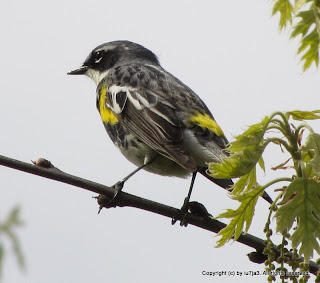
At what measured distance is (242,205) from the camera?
8.86 ft

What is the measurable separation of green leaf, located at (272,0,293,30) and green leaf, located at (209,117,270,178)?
466 mm

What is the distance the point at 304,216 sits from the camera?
8.24ft

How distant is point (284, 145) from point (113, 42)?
5.44 metres

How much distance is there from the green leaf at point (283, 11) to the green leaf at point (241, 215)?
2.35 ft

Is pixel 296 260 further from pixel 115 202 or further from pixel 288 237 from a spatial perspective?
pixel 115 202

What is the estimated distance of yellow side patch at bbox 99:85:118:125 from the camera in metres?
6.02

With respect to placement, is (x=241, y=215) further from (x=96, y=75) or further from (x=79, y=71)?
(x=79, y=71)

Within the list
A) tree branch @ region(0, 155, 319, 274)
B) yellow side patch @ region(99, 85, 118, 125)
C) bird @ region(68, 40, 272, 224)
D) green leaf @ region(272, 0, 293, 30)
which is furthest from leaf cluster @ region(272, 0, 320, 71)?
yellow side patch @ region(99, 85, 118, 125)

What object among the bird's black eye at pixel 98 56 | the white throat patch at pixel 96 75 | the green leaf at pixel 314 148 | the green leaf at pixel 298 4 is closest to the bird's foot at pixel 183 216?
the green leaf at pixel 314 148

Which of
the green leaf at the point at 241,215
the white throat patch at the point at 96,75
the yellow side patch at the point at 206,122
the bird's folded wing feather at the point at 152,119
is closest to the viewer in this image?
the green leaf at the point at 241,215

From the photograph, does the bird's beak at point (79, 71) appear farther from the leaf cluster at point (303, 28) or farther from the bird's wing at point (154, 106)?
the leaf cluster at point (303, 28)

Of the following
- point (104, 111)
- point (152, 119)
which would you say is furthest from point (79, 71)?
point (152, 119)

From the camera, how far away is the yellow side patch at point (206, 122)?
521 centimetres

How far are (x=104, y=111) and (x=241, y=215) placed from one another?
371cm
